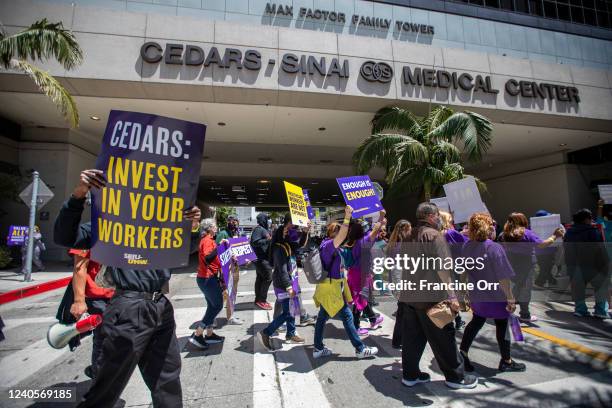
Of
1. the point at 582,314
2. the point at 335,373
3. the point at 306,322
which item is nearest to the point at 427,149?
the point at 582,314

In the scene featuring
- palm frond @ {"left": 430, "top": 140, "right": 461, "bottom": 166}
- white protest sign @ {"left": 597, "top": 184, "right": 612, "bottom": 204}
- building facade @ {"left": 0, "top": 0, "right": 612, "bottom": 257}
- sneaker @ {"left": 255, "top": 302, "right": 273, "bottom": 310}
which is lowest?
sneaker @ {"left": 255, "top": 302, "right": 273, "bottom": 310}

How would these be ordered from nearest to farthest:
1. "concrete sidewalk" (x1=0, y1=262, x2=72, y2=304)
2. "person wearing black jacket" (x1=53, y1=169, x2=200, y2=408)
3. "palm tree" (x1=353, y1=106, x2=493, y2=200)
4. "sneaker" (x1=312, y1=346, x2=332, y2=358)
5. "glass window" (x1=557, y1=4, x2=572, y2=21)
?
"person wearing black jacket" (x1=53, y1=169, x2=200, y2=408)
"sneaker" (x1=312, y1=346, x2=332, y2=358)
"concrete sidewalk" (x1=0, y1=262, x2=72, y2=304)
"palm tree" (x1=353, y1=106, x2=493, y2=200)
"glass window" (x1=557, y1=4, x2=572, y2=21)

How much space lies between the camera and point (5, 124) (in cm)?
1274

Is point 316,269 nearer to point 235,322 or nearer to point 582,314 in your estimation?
point 235,322

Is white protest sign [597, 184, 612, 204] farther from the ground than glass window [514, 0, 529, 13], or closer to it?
closer to it

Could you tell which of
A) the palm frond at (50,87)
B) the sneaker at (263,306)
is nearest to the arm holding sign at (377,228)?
the sneaker at (263,306)

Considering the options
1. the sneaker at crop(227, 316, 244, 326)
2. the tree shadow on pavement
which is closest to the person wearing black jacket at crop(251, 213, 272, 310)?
the sneaker at crop(227, 316, 244, 326)

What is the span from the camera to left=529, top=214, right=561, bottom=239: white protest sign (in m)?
6.78

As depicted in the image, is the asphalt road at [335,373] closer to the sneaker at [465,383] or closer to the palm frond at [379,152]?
the sneaker at [465,383]

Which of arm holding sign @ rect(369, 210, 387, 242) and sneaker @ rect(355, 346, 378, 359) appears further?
arm holding sign @ rect(369, 210, 387, 242)

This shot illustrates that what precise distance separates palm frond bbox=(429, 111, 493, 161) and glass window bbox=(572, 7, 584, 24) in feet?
48.0

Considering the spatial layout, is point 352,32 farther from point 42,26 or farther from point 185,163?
point 185,163

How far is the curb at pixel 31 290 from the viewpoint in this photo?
731 centimetres

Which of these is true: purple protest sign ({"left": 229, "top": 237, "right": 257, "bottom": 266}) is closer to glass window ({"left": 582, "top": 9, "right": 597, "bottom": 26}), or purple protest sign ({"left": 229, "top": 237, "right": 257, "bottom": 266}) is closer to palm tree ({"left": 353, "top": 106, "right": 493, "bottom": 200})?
palm tree ({"left": 353, "top": 106, "right": 493, "bottom": 200})
